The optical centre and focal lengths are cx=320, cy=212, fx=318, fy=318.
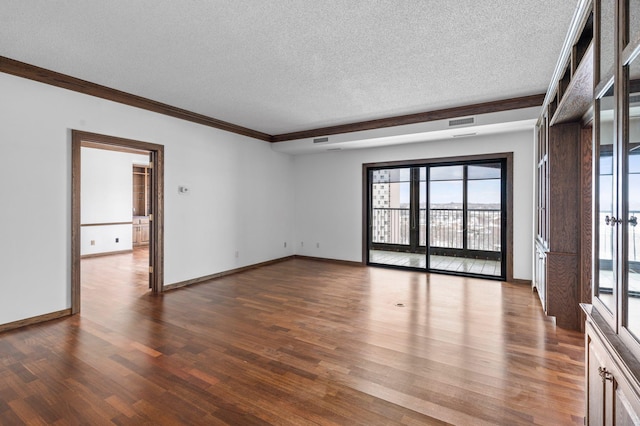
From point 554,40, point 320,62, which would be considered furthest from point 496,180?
point 320,62

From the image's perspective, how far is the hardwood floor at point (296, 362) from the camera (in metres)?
2.01

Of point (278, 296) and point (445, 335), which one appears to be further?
point (278, 296)

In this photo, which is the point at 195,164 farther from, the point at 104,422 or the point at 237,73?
the point at 104,422

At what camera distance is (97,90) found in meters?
3.95

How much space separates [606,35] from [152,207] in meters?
5.12

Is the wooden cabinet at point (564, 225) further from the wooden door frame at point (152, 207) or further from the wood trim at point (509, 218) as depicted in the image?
the wooden door frame at point (152, 207)

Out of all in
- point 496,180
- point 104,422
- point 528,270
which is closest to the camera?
point 104,422

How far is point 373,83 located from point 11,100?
12.9 ft

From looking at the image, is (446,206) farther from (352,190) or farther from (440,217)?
(352,190)

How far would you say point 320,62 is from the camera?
325cm

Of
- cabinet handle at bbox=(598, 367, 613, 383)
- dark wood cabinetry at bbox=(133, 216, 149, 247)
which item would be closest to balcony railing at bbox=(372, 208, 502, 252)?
cabinet handle at bbox=(598, 367, 613, 383)

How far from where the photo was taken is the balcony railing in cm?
568

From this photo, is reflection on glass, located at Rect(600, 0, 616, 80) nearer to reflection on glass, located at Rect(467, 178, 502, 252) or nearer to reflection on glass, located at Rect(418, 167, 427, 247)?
reflection on glass, located at Rect(467, 178, 502, 252)

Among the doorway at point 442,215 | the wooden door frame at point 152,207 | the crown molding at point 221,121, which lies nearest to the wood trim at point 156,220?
the wooden door frame at point 152,207
